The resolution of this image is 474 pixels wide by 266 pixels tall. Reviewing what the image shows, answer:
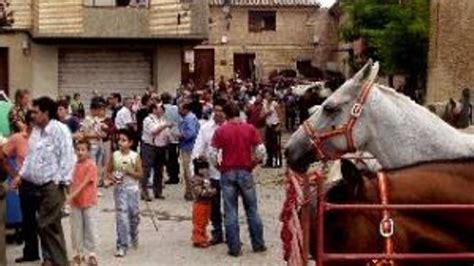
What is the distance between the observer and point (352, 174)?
5.34m

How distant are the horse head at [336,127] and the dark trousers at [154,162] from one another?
11783 millimetres

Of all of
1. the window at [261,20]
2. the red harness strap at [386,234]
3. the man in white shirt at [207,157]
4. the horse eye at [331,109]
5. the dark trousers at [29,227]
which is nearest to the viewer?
the red harness strap at [386,234]

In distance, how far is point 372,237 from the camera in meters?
5.21

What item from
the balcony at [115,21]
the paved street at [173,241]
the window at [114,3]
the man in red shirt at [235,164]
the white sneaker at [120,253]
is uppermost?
the window at [114,3]

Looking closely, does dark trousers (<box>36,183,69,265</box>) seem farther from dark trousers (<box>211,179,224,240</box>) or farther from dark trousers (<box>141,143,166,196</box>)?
dark trousers (<box>141,143,166,196</box>)

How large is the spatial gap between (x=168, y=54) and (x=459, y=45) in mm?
10363

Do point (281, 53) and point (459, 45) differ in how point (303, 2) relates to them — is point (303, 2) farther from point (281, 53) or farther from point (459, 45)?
point (459, 45)

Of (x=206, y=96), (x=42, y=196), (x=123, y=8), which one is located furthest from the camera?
(x=123, y=8)

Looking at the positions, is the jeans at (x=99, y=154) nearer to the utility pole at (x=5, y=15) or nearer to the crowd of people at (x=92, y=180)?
the crowd of people at (x=92, y=180)

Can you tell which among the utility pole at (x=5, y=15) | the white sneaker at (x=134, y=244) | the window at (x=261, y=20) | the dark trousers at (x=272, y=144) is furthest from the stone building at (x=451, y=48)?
the window at (x=261, y=20)

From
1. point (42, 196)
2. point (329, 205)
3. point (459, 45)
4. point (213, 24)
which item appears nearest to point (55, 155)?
point (42, 196)

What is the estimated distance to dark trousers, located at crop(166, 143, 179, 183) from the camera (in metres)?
20.9

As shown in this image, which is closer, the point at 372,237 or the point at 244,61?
the point at 372,237

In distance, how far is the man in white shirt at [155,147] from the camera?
19.4 m
